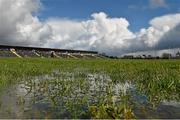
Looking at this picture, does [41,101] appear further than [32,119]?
Yes

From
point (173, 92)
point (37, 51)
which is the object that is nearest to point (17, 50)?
point (37, 51)

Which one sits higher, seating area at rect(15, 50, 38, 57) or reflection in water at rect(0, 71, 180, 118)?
seating area at rect(15, 50, 38, 57)

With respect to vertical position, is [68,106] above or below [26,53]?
below

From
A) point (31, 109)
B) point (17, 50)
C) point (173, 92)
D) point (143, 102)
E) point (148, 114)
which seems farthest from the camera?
point (17, 50)

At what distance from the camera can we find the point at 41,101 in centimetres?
Result: 1331

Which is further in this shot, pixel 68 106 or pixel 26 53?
pixel 26 53

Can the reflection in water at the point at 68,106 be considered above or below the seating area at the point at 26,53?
below

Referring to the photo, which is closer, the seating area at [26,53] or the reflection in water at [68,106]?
the reflection in water at [68,106]

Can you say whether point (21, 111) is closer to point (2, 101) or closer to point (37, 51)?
point (2, 101)

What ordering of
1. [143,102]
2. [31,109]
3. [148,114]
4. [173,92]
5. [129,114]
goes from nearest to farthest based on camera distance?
[129,114]
[148,114]
[31,109]
[143,102]
[173,92]

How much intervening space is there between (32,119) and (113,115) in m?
2.29

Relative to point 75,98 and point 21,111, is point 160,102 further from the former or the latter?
point 21,111

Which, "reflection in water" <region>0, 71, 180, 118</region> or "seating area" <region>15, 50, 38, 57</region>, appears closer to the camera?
"reflection in water" <region>0, 71, 180, 118</region>

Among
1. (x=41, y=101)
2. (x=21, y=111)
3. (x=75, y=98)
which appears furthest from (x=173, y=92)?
(x=21, y=111)
